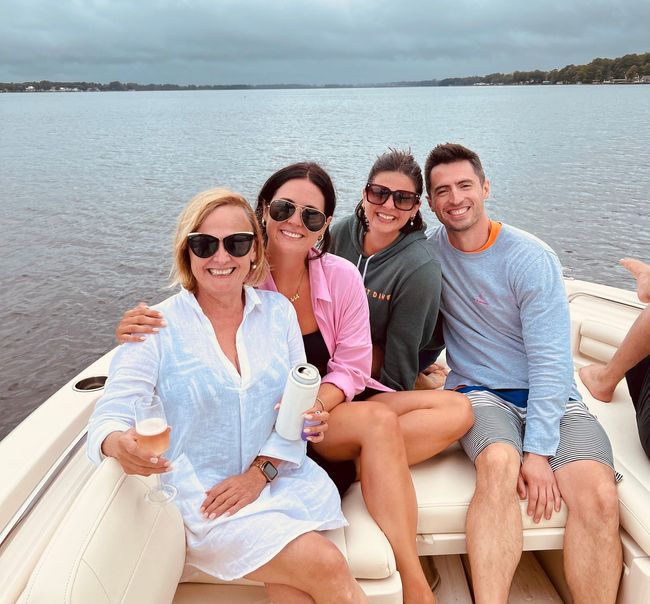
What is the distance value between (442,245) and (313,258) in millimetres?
740

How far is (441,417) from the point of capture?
95.0 inches

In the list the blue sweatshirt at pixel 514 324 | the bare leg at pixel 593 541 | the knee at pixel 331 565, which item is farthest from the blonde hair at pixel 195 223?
the bare leg at pixel 593 541

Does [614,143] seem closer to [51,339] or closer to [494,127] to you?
[494,127]

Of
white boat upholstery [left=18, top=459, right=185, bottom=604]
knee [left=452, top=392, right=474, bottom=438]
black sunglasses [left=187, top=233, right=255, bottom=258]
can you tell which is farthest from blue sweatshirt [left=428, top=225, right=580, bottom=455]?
white boat upholstery [left=18, top=459, right=185, bottom=604]

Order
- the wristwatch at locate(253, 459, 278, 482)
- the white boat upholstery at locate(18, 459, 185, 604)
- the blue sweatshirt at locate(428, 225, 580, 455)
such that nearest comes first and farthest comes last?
the white boat upholstery at locate(18, 459, 185, 604), the wristwatch at locate(253, 459, 278, 482), the blue sweatshirt at locate(428, 225, 580, 455)

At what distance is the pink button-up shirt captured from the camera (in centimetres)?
248

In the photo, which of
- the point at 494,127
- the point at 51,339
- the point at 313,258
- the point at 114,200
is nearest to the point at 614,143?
the point at 494,127

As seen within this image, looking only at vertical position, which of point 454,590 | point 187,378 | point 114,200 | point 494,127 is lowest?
point 494,127

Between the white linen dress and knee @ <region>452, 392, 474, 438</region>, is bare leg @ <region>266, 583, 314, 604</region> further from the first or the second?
knee @ <region>452, 392, 474, 438</region>

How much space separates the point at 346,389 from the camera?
7.85ft

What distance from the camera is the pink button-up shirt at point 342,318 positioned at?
2.48 meters

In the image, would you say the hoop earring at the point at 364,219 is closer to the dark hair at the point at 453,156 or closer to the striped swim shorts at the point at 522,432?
the dark hair at the point at 453,156

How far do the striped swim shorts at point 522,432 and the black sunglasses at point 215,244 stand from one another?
49.1 inches

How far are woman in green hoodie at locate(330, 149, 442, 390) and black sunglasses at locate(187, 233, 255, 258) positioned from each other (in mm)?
893
